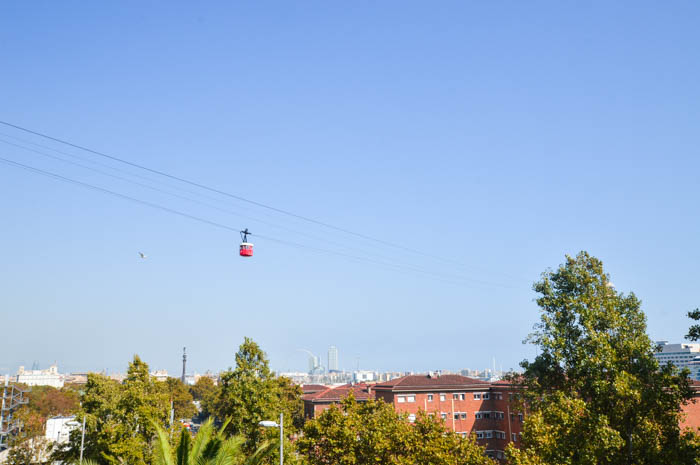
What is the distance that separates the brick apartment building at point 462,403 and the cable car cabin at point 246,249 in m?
42.0

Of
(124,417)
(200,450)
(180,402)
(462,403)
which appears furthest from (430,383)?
(180,402)

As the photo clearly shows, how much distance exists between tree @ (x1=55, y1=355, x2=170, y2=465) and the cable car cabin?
10.5 m

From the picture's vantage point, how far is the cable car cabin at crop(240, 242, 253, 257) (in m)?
30.2

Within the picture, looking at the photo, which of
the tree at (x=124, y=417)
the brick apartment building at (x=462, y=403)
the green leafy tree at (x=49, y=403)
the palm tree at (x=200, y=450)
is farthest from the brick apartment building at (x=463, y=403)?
the green leafy tree at (x=49, y=403)

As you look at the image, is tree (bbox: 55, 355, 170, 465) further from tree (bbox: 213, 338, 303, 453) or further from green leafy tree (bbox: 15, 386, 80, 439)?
green leafy tree (bbox: 15, 386, 80, 439)

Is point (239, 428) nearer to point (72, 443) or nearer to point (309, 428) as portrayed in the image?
point (309, 428)

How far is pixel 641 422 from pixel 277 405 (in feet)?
78.3

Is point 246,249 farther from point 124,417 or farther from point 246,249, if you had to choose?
point 124,417

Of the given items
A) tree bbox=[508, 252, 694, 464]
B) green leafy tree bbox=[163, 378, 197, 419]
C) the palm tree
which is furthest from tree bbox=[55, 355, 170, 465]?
green leafy tree bbox=[163, 378, 197, 419]

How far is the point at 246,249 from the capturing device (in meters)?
30.3

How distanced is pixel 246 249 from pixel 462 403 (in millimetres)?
46537

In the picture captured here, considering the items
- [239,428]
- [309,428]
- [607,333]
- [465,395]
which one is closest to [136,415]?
[239,428]

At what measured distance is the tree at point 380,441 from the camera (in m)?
30.5

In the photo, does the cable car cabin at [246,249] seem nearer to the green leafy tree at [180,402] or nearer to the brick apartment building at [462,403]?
the brick apartment building at [462,403]
